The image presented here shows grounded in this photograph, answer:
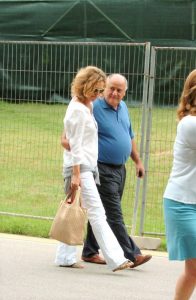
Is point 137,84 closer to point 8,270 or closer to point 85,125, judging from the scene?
point 85,125

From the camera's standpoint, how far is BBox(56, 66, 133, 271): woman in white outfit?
7.50 m

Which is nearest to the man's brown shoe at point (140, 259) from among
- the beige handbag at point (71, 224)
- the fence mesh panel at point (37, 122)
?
the beige handbag at point (71, 224)

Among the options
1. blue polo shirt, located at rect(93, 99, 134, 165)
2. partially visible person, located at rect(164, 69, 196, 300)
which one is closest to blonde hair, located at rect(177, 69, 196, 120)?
partially visible person, located at rect(164, 69, 196, 300)

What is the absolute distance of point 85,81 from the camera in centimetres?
764

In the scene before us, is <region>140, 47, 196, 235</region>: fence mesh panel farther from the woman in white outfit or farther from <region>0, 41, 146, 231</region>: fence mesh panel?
the woman in white outfit

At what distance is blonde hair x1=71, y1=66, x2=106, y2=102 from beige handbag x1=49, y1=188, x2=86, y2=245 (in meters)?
0.85

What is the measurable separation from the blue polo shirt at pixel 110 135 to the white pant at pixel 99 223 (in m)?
0.36

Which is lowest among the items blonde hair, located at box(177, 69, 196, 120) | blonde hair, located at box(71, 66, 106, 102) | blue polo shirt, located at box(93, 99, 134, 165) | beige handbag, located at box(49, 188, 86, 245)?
beige handbag, located at box(49, 188, 86, 245)

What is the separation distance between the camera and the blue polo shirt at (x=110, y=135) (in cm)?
793

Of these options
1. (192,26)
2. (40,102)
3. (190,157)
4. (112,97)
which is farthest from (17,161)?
(192,26)

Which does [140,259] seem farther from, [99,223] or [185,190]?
[185,190]

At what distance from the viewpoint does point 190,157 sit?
557 centimetres

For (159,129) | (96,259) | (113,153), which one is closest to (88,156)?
(113,153)

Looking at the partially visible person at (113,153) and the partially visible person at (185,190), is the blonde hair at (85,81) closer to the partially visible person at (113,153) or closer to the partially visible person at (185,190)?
the partially visible person at (113,153)
